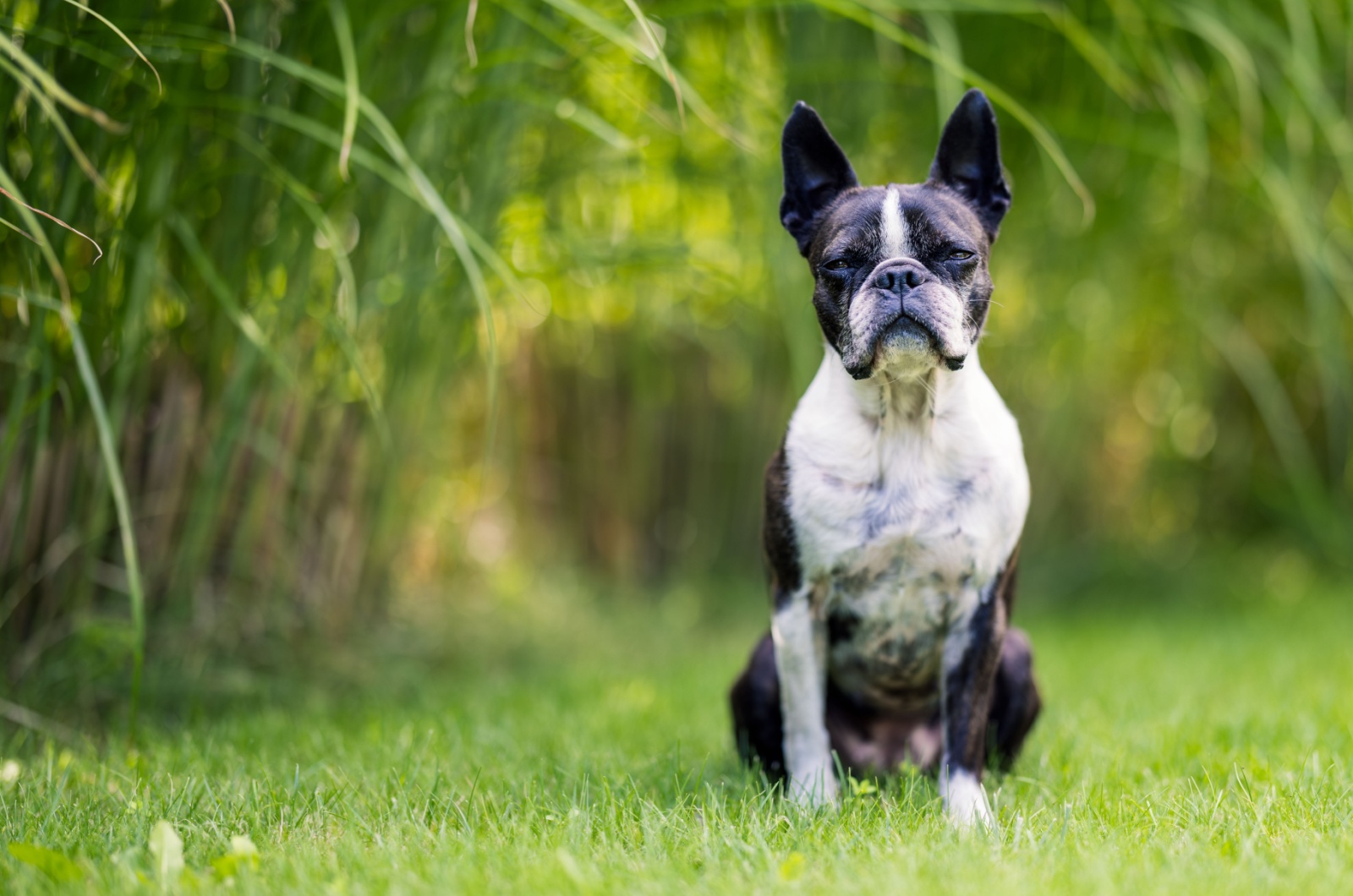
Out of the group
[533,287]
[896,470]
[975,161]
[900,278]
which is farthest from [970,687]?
[533,287]

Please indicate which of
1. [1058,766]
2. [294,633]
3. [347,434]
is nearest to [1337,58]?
[1058,766]

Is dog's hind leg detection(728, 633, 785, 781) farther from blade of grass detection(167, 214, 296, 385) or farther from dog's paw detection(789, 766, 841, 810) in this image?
blade of grass detection(167, 214, 296, 385)

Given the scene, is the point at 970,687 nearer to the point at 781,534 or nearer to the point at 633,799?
the point at 781,534

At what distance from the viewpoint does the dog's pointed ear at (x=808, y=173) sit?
244cm

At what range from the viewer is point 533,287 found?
13.7 feet

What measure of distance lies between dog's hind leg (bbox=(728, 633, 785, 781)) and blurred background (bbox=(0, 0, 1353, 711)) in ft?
2.23

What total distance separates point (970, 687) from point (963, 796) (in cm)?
21

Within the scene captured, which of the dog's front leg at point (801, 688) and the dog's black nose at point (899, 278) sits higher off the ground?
the dog's black nose at point (899, 278)

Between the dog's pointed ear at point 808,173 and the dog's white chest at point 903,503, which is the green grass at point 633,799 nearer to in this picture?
the dog's white chest at point 903,503

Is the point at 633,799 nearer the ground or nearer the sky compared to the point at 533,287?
nearer the ground

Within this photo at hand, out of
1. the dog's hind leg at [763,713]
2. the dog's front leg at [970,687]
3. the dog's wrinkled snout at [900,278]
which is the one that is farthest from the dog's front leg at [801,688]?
the dog's wrinkled snout at [900,278]

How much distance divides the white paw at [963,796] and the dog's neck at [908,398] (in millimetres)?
625

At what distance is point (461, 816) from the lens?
2.14 m

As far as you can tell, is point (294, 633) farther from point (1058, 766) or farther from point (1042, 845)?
point (1042, 845)
